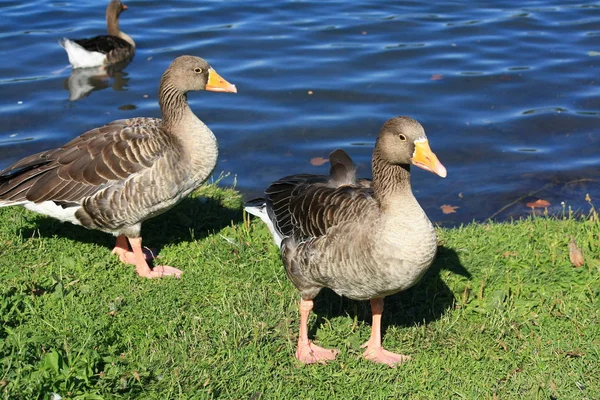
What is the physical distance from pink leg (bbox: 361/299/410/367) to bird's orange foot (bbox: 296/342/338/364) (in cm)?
27

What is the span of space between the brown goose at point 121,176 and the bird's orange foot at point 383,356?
6.28 ft

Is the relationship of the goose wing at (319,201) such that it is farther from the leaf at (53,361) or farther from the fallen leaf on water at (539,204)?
the fallen leaf on water at (539,204)

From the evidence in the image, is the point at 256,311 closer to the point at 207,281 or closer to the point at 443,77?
the point at 207,281

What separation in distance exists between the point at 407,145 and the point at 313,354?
169 cm

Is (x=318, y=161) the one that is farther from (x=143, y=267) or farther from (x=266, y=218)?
(x=143, y=267)

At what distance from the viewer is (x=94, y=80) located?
13.8 m

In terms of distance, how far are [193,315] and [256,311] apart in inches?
19.4

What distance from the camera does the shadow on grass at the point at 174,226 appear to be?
7.15 m

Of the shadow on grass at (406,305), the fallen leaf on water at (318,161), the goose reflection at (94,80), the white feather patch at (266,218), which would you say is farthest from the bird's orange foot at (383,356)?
the goose reflection at (94,80)

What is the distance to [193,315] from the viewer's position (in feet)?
19.4

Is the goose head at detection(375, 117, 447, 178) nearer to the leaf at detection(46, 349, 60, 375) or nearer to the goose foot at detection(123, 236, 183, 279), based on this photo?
the goose foot at detection(123, 236, 183, 279)

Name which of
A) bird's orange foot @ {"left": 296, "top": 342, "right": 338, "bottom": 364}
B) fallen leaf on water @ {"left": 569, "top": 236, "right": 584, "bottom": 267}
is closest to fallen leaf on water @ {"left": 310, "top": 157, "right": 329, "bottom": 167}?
fallen leaf on water @ {"left": 569, "top": 236, "right": 584, "bottom": 267}

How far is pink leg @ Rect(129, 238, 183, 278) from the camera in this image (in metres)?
6.50

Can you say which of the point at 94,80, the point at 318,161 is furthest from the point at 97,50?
the point at 318,161
